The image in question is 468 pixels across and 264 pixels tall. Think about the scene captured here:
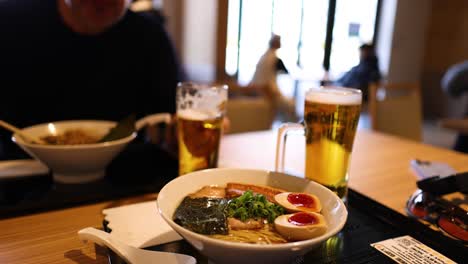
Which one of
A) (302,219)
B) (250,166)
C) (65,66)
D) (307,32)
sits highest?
(307,32)

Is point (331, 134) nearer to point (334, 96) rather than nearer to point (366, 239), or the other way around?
point (334, 96)

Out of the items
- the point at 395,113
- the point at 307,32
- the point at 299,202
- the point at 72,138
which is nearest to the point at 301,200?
the point at 299,202

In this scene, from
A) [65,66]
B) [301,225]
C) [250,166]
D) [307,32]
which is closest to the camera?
[301,225]

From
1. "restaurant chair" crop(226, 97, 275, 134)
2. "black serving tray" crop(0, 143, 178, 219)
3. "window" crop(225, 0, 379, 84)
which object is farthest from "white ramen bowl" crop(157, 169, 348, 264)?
"window" crop(225, 0, 379, 84)

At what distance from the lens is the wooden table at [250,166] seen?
67cm

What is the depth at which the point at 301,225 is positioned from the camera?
1.88 ft

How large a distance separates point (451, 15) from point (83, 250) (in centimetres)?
779

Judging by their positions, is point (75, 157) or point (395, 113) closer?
point (75, 157)

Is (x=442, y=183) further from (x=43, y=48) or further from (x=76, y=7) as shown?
(x=43, y=48)

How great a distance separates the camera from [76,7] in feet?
4.00

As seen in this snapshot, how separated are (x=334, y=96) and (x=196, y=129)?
1.16 ft

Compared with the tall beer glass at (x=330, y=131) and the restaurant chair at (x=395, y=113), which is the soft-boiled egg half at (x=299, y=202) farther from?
the restaurant chair at (x=395, y=113)

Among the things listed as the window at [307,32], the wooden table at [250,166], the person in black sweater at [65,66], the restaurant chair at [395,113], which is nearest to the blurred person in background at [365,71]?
the window at [307,32]

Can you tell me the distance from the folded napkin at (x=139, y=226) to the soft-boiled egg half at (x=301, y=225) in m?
0.22
